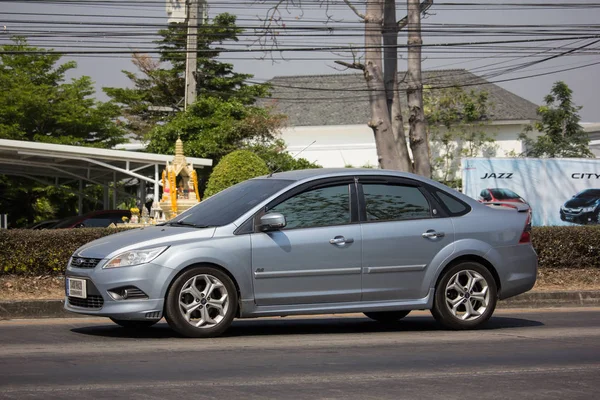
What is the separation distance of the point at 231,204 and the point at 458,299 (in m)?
2.63

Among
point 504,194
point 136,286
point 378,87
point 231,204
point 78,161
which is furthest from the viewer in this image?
point 78,161

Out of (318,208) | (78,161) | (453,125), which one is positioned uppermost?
(453,125)

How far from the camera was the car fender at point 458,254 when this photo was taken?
9656mm

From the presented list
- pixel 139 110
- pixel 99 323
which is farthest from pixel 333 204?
pixel 139 110

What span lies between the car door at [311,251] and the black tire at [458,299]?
0.94 meters

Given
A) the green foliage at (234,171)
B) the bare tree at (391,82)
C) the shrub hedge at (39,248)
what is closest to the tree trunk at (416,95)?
the bare tree at (391,82)

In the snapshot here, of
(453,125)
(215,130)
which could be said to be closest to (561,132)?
(453,125)

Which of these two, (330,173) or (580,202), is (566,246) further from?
(580,202)

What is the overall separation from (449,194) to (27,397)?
18.1ft

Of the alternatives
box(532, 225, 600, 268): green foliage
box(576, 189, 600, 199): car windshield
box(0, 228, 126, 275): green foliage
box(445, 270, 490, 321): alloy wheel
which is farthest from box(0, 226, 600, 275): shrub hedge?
box(576, 189, 600, 199): car windshield

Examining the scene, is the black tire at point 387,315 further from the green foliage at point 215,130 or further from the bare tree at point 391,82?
the green foliage at point 215,130

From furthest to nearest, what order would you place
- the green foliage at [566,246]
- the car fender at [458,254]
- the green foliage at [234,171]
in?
the green foliage at [234,171], the green foliage at [566,246], the car fender at [458,254]

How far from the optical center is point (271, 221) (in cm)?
894

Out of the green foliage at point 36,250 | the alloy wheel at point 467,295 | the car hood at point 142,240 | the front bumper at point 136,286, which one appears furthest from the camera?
the green foliage at point 36,250
